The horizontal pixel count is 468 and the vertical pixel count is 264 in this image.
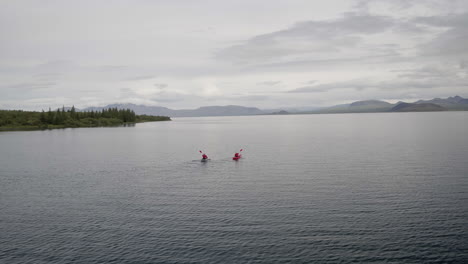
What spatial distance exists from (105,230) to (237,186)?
24271 millimetres

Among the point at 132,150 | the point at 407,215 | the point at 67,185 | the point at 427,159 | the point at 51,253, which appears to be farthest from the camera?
the point at 132,150

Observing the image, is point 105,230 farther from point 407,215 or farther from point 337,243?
point 407,215

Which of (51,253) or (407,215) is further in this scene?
(407,215)

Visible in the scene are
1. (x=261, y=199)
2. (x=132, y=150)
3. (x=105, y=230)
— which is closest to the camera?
(x=105, y=230)

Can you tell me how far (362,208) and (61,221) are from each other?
36.0m

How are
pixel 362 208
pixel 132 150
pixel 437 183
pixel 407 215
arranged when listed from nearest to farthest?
pixel 407 215 < pixel 362 208 < pixel 437 183 < pixel 132 150

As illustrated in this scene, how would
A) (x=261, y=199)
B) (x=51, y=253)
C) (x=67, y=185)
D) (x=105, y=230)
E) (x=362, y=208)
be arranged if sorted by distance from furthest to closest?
(x=67, y=185) → (x=261, y=199) → (x=362, y=208) → (x=105, y=230) → (x=51, y=253)

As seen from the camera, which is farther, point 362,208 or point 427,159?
point 427,159

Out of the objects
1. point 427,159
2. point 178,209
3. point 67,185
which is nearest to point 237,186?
point 178,209

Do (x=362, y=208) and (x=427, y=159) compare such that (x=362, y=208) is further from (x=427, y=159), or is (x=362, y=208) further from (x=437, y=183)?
(x=427, y=159)

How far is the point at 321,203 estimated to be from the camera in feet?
152

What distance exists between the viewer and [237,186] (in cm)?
5784

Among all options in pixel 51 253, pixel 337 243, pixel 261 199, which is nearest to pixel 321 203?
pixel 261 199

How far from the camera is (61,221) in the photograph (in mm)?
41594
